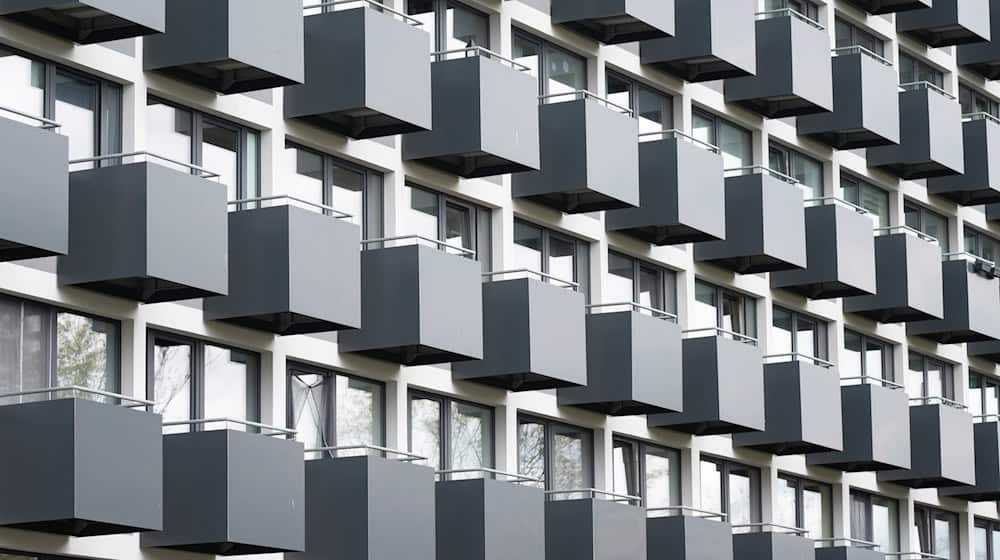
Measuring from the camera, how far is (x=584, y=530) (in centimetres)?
4597

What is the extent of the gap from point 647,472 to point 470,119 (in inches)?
396

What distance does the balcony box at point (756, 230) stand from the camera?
52.2 metres

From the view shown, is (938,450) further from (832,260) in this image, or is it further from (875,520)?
(832,260)

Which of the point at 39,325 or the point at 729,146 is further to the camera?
the point at 729,146

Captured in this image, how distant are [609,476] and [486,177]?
658 cm

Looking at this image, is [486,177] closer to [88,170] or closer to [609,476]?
[609,476]

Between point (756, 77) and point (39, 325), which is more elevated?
point (756, 77)

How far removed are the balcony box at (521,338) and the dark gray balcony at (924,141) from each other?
1695 cm

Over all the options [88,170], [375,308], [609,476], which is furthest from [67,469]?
[609,476]

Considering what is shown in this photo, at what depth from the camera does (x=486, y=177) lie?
46125 millimetres

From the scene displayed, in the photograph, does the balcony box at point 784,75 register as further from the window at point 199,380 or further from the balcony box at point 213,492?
the balcony box at point 213,492

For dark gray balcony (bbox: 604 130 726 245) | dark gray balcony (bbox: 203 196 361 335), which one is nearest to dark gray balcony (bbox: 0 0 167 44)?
dark gray balcony (bbox: 203 196 361 335)

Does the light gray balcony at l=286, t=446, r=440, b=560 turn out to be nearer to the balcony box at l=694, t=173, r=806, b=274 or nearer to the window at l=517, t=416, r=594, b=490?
the window at l=517, t=416, r=594, b=490

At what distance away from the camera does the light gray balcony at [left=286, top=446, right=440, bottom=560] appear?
39406mm
